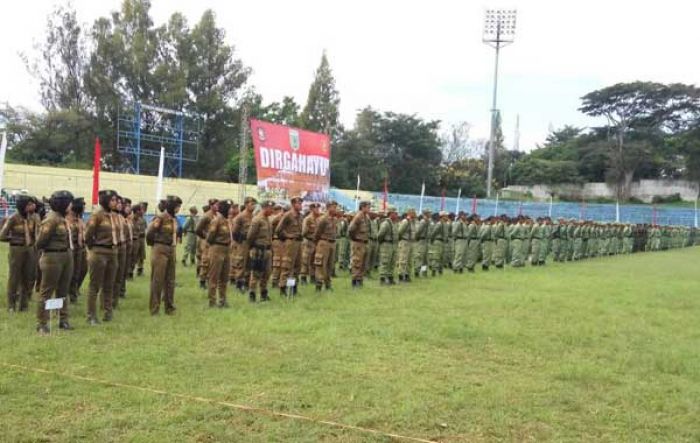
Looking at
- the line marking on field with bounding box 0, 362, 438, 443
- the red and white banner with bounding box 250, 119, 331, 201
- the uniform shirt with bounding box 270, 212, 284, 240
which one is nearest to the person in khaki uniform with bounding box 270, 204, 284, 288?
the uniform shirt with bounding box 270, 212, 284, 240

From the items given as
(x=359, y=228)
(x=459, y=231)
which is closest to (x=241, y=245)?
(x=359, y=228)

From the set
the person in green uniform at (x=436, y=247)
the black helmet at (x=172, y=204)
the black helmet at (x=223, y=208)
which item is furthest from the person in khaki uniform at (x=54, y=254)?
the person in green uniform at (x=436, y=247)

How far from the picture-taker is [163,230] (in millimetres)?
10016

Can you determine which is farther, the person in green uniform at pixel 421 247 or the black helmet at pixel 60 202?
the person in green uniform at pixel 421 247

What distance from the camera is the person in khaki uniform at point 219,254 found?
10.8 meters

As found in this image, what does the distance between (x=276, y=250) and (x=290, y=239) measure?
0.43m

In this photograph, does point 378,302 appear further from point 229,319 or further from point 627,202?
point 627,202

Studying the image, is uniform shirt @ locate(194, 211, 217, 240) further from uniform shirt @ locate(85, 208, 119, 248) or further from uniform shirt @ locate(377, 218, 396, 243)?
uniform shirt @ locate(377, 218, 396, 243)

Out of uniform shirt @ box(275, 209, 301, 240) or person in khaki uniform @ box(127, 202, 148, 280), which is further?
person in khaki uniform @ box(127, 202, 148, 280)

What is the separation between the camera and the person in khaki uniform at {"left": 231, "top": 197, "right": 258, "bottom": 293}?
12391mm

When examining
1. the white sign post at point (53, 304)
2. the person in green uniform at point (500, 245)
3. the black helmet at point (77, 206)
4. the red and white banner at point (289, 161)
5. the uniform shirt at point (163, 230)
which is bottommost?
the white sign post at point (53, 304)

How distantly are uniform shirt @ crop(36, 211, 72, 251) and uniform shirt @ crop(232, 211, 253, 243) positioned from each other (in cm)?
388

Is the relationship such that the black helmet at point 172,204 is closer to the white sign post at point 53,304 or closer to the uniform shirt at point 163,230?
the uniform shirt at point 163,230

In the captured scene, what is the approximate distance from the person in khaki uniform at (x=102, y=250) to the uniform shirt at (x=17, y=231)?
1341 mm
